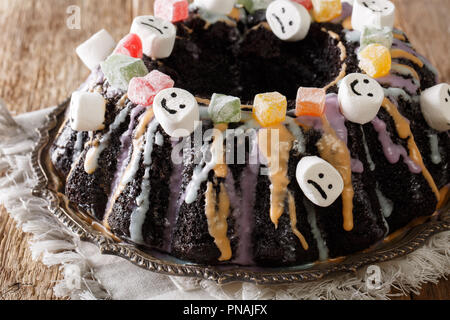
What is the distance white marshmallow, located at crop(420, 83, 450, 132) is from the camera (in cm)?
195

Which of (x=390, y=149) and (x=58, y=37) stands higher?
(x=390, y=149)

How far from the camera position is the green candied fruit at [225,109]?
1741 millimetres

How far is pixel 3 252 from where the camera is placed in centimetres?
204

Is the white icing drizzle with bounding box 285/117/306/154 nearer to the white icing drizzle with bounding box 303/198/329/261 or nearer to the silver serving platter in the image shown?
the white icing drizzle with bounding box 303/198/329/261

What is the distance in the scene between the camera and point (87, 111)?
1.90 m

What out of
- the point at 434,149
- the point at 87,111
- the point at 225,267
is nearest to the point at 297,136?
the point at 225,267

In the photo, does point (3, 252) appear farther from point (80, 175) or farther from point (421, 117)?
point (421, 117)

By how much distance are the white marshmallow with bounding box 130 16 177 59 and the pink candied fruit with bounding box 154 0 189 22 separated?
110 mm

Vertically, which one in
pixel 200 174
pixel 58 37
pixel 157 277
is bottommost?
pixel 58 37

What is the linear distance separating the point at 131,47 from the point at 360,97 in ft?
2.38

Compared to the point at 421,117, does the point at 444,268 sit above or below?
below

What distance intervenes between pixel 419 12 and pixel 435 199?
1.80 m

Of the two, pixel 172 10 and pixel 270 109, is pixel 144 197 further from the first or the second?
pixel 172 10

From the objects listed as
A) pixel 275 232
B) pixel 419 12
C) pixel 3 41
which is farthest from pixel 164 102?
pixel 419 12
